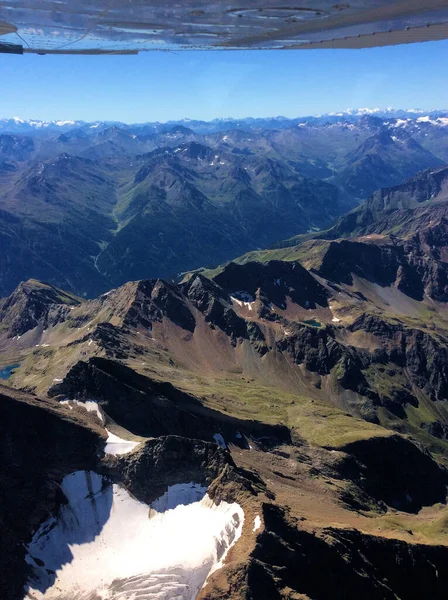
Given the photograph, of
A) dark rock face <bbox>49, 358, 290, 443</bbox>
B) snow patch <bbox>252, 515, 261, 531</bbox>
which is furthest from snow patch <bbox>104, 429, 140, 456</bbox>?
snow patch <bbox>252, 515, 261, 531</bbox>

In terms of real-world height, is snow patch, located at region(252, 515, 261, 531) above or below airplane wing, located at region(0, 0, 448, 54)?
below

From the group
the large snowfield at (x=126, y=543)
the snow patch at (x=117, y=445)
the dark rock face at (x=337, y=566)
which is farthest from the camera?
the snow patch at (x=117, y=445)

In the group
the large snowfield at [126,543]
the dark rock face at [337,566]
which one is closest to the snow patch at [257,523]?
the dark rock face at [337,566]

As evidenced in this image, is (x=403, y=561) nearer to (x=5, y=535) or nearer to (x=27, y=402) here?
(x=5, y=535)

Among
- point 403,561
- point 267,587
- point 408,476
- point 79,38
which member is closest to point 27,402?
point 267,587

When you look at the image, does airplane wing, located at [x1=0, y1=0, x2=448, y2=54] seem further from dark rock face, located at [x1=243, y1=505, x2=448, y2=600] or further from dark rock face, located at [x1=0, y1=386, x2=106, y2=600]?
dark rock face, located at [x1=0, y1=386, x2=106, y2=600]

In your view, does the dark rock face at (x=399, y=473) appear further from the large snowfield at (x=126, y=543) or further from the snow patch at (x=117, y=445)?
the snow patch at (x=117, y=445)

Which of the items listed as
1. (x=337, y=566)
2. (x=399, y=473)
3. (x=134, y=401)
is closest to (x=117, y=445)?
(x=134, y=401)
